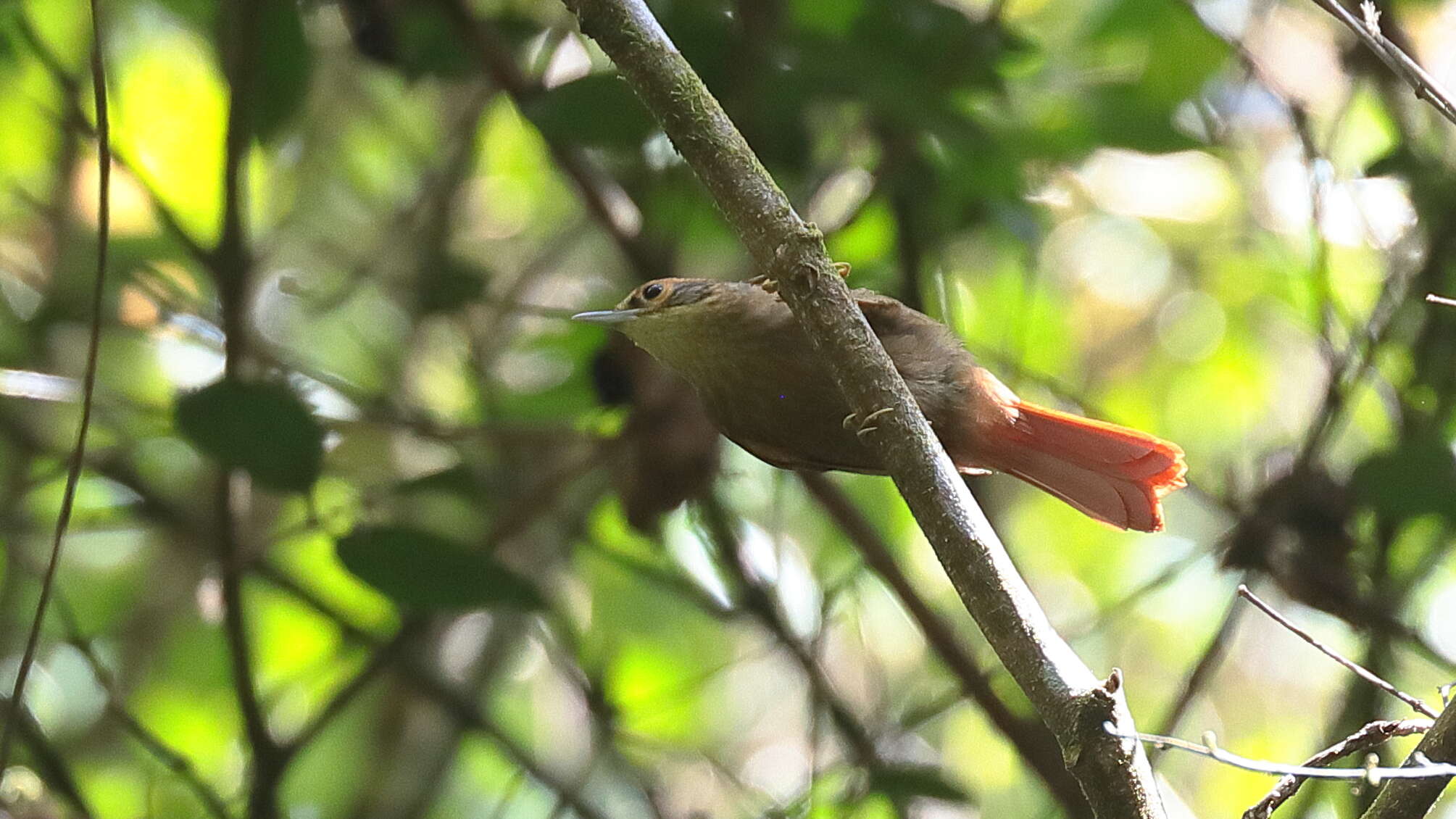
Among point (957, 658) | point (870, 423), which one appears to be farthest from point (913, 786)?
point (870, 423)

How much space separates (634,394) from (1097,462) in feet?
3.64

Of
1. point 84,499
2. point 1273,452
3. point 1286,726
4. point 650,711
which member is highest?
point 1273,452

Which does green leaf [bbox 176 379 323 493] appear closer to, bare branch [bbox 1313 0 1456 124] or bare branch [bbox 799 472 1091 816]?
bare branch [bbox 799 472 1091 816]

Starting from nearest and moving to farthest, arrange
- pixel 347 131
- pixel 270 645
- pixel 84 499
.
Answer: pixel 84 499, pixel 270 645, pixel 347 131

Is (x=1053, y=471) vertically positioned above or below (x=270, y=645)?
above

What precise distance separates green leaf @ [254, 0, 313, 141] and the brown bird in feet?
3.18

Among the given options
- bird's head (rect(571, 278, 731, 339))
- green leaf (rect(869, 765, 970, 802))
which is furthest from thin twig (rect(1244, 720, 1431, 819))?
bird's head (rect(571, 278, 731, 339))

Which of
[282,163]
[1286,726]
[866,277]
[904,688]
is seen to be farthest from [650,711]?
[1286,726]

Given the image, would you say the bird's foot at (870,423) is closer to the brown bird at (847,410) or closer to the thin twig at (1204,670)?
the brown bird at (847,410)

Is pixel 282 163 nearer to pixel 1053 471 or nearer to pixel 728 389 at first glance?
pixel 728 389

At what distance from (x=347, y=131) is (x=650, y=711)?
2205mm

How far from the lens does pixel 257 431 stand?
2680mm

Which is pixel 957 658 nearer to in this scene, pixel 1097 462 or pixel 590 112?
pixel 1097 462

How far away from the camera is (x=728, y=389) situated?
8.28 ft
